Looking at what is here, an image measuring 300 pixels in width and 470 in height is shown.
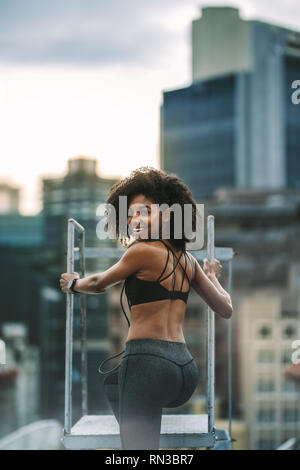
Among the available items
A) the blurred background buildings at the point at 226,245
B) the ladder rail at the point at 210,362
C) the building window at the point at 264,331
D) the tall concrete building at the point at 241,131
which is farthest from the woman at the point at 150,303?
the building window at the point at 264,331

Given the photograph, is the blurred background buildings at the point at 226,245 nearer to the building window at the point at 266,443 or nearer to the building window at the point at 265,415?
the building window at the point at 265,415

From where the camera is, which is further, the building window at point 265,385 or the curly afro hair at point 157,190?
the building window at point 265,385

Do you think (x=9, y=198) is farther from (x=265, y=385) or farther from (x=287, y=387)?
(x=287, y=387)

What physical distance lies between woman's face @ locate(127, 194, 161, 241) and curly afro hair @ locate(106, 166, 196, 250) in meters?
0.03

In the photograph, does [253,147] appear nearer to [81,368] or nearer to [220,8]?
[220,8]

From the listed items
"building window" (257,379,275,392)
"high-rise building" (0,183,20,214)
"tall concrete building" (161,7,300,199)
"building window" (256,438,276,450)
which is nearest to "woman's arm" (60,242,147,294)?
"tall concrete building" (161,7,300,199)

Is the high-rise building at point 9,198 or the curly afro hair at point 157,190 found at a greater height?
the high-rise building at point 9,198

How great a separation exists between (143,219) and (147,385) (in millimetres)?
593

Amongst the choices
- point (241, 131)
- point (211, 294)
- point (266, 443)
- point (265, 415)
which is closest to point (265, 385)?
point (265, 415)

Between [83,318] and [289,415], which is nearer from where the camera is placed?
[83,318]

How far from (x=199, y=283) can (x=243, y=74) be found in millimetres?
64835

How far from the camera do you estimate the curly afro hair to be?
254 centimetres

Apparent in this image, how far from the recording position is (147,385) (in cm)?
235

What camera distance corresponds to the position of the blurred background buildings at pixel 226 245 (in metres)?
60.4
